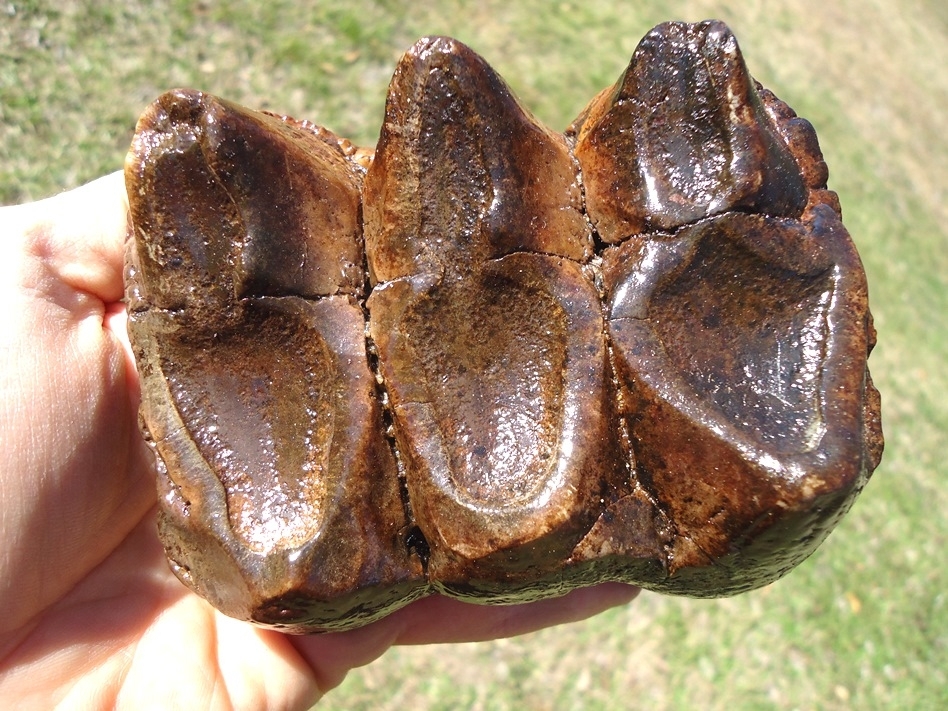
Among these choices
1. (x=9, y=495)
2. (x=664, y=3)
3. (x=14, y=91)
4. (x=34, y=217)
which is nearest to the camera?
(x=9, y=495)

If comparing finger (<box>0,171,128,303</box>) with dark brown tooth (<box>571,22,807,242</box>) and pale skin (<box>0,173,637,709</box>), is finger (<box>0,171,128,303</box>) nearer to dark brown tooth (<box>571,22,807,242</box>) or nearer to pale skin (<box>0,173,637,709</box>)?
pale skin (<box>0,173,637,709</box>)

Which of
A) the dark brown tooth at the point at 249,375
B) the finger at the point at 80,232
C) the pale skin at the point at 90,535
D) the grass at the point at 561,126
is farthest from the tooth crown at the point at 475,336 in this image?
the grass at the point at 561,126

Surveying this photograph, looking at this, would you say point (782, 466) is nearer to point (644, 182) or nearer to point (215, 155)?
point (644, 182)

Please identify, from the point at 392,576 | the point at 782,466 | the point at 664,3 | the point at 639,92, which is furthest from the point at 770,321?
the point at 664,3

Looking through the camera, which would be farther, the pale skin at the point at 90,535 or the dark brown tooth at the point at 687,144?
the pale skin at the point at 90,535

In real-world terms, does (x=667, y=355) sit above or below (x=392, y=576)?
above

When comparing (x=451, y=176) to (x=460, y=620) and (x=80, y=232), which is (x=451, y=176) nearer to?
(x=80, y=232)

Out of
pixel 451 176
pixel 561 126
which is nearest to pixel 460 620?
pixel 451 176

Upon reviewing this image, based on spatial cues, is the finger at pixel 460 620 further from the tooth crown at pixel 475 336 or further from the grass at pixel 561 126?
the grass at pixel 561 126
